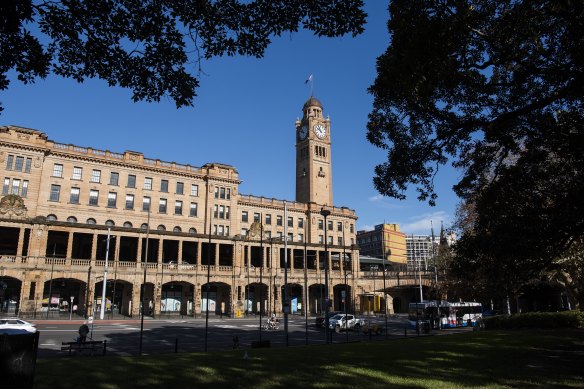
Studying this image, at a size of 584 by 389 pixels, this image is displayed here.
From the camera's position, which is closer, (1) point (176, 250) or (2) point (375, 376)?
(2) point (375, 376)

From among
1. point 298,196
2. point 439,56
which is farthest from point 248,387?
point 298,196

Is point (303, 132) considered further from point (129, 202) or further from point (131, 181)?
point (129, 202)

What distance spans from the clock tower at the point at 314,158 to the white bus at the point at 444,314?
157 feet

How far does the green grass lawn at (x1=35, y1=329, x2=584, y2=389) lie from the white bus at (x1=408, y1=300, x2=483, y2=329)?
27943 mm

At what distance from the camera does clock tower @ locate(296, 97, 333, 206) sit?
3922 inches

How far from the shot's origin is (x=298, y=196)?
10388 centimetres

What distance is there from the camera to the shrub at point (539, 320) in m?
36.1

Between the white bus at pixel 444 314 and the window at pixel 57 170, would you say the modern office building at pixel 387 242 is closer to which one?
the white bus at pixel 444 314

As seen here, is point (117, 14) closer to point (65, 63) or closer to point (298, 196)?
point (65, 63)

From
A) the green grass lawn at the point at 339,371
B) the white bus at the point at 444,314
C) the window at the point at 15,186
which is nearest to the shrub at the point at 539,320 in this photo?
the white bus at the point at 444,314

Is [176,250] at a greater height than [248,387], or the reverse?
[176,250]

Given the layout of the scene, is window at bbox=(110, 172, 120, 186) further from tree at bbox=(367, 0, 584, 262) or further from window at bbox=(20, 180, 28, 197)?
tree at bbox=(367, 0, 584, 262)

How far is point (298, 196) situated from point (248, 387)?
304ft

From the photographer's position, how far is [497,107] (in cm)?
1562
